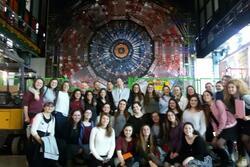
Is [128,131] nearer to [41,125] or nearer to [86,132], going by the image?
[86,132]

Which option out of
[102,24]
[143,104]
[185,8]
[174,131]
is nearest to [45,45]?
[102,24]

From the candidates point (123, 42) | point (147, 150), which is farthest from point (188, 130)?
point (123, 42)

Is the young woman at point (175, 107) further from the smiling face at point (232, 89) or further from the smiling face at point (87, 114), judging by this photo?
the smiling face at point (87, 114)

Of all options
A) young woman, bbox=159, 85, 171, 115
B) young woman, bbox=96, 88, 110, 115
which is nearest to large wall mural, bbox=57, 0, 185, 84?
young woman, bbox=159, 85, 171, 115

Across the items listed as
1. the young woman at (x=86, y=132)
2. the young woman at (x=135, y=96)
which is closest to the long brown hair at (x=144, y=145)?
the young woman at (x=86, y=132)

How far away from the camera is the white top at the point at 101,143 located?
4.68 metres

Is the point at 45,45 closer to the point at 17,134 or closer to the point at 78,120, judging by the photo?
the point at 17,134

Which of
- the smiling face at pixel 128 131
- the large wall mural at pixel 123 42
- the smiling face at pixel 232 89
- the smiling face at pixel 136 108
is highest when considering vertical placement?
the large wall mural at pixel 123 42

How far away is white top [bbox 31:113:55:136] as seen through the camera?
4.71m

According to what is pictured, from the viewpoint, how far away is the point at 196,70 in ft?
40.5

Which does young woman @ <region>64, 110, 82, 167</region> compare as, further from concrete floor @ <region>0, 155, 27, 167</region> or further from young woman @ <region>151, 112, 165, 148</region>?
young woman @ <region>151, 112, 165, 148</region>

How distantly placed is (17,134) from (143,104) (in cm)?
243

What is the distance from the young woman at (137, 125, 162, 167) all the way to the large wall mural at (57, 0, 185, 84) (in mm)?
7450

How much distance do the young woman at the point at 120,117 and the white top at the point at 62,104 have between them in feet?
2.58
